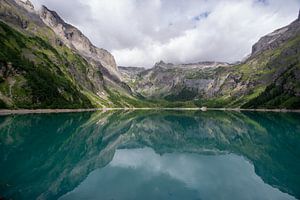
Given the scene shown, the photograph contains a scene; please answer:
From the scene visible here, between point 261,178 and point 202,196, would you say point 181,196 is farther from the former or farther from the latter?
point 261,178

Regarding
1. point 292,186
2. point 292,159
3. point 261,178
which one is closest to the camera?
point 292,186

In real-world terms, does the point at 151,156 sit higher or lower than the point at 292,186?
lower

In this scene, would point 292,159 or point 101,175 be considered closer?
point 101,175

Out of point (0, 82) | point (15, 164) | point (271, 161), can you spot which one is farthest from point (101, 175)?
point (0, 82)

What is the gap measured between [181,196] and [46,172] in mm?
17843

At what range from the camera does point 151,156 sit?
5200cm

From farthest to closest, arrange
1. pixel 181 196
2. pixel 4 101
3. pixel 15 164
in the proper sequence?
pixel 4 101
pixel 15 164
pixel 181 196

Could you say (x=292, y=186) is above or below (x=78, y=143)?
above

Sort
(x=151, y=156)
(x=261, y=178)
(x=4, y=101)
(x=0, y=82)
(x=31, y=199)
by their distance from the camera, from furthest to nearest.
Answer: (x=0, y=82)
(x=4, y=101)
(x=151, y=156)
(x=261, y=178)
(x=31, y=199)

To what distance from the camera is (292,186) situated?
1203 inches

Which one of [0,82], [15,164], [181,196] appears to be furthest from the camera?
[0,82]

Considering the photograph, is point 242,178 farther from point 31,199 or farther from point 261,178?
point 31,199

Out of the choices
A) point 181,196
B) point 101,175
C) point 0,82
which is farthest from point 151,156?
point 0,82

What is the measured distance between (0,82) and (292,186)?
6753 inches
